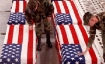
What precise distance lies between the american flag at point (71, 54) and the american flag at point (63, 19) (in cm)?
90

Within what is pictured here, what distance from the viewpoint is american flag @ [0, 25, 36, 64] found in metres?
3.99

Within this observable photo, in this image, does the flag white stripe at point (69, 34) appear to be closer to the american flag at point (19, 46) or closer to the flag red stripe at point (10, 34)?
the american flag at point (19, 46)

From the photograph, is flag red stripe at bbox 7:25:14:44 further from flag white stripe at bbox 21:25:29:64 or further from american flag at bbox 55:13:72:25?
american flag at bbox 55:13:72:25

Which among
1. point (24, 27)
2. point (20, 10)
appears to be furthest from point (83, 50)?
point (20, 10)

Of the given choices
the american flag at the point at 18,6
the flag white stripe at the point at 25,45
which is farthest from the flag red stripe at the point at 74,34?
the american flag at the point at 18,6

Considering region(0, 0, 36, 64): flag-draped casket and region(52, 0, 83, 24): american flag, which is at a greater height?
region(52, 0, 83, 24): american flag

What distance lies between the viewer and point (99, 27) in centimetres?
382

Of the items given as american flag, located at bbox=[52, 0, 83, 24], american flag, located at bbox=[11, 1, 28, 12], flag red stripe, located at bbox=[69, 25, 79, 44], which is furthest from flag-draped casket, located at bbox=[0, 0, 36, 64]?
american flag, located at bbox=[52, 0, 83, 24]

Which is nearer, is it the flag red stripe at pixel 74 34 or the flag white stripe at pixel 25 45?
the flag white stripe at pixel 25 45

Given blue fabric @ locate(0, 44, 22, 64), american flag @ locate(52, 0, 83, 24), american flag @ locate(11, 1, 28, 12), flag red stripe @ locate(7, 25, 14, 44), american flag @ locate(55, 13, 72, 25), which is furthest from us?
american flag @ locate(11, 1, 28, 12)

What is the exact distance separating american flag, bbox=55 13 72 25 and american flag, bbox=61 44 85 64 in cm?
90

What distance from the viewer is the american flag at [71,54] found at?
397 cm

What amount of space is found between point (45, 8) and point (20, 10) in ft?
3.90

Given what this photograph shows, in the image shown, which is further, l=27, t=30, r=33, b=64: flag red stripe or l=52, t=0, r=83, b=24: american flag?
l=52, t=0, r=83, b=24: american flag
